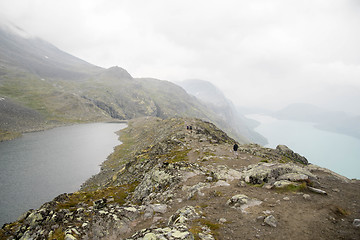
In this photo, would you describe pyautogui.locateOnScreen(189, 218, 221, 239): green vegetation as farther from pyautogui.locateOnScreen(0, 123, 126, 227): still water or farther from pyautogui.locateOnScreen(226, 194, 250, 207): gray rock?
pyautogui.locateOnScreen(0, 123, 126, 227): still water

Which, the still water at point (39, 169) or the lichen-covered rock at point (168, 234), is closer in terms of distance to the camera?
the lichen-covered rock at point (168, 234)

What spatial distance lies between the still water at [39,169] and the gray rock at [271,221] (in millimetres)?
58306

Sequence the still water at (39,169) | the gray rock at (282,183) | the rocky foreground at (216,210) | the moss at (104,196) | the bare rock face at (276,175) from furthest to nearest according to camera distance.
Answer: the still water at (39,169) → the moss at (104,196) → the bare rock face at (276,175) → the gray rock at (282,183) → the rocky foreground at (216,210)

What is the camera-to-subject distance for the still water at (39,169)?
49.9 m

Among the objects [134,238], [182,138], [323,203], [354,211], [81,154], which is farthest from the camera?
[81,154]

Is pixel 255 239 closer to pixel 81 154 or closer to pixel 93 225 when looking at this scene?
pixel 93 225

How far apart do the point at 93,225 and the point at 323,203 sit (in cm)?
2580

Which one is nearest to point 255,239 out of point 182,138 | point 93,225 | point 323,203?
point 323,203

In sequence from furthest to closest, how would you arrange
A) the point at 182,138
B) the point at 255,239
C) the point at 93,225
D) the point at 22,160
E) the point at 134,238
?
the point at 22,160 → the point at 182,138 → the point at 93,225 → the point at 134,238 → the point at 255,239

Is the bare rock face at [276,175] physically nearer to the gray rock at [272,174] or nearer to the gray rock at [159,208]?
the gray rock at [272,174]

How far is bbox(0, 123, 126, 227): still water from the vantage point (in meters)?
49.9

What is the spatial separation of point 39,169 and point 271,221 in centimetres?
9137

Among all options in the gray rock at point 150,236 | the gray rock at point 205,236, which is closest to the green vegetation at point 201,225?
the gray rock at point 205,236

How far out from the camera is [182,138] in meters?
60.2
